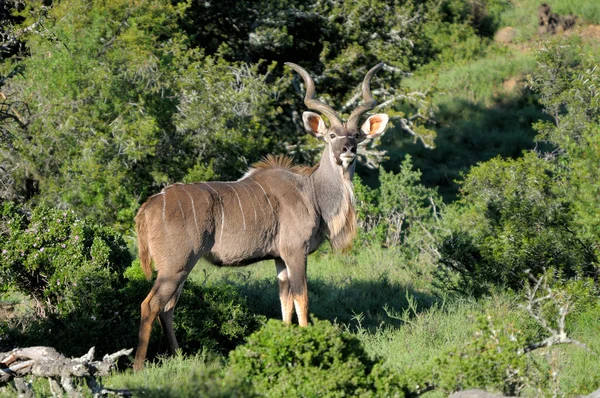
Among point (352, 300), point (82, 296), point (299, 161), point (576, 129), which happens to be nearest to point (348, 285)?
point (352, 300)

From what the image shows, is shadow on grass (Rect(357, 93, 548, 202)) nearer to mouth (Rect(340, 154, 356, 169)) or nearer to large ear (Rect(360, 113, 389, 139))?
large ear (Rect(360, 113, 389, 139))

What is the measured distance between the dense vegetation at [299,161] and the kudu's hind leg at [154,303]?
0.18m

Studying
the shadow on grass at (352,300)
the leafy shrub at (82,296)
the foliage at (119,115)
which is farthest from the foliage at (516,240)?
the foliage at (119,115)

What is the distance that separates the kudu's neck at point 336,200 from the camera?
235 inches

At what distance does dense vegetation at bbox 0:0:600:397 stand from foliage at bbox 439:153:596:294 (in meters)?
0.02

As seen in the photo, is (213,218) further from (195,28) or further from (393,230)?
(195,28)

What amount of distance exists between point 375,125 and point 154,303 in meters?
2.25

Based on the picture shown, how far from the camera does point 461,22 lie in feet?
55.0

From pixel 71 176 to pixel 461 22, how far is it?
34.0 ft

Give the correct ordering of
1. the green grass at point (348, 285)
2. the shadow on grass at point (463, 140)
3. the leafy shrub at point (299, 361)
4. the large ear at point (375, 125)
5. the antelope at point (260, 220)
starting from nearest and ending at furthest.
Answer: the leafy shrub at point (299, 361), the antelope at point (260, 220), the large ear at point (375, 125), the green grass at point (348, 285), the shadow on grass at point (463, 140)

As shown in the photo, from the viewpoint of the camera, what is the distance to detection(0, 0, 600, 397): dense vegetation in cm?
418

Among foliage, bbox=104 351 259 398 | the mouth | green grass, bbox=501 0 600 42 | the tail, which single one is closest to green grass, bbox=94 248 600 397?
foliage, bbox=104 351 259 398

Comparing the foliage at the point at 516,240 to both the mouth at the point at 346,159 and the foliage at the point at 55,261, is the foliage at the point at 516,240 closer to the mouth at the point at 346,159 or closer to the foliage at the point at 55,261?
the mouth at the point at 346,159

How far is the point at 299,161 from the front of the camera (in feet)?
34.0
